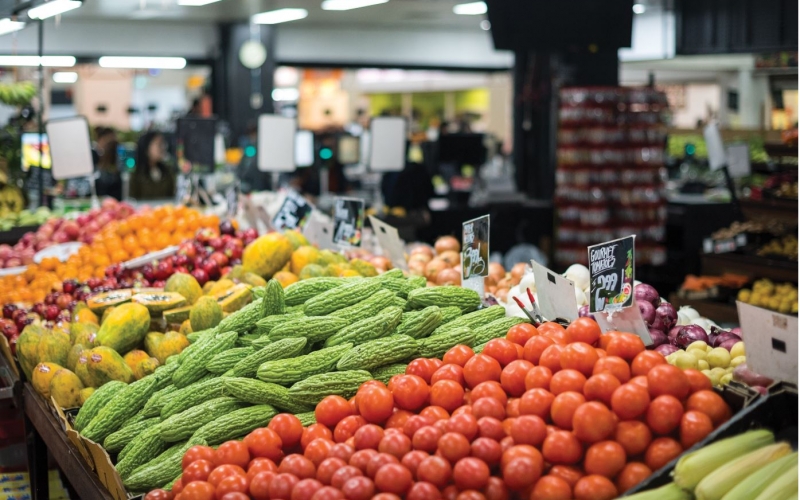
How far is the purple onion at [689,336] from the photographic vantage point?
248cm

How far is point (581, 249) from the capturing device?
27.6 feet

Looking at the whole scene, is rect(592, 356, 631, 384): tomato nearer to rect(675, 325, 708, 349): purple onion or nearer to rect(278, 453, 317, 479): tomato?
rect(675, 325, 708, 349): purple onion

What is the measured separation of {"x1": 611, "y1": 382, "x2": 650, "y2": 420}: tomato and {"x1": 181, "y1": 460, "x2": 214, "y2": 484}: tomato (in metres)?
0.94

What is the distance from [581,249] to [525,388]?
644 centimetres

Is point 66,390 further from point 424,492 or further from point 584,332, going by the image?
point 584,332

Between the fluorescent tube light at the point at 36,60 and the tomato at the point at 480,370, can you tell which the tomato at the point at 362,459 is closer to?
the tomato at the point at 480,370

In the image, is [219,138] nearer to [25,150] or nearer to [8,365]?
[25,150]

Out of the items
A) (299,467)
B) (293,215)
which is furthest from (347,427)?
(293,215)

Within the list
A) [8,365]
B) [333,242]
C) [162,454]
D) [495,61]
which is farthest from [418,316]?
[495,61]

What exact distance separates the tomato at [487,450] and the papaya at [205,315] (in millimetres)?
1414

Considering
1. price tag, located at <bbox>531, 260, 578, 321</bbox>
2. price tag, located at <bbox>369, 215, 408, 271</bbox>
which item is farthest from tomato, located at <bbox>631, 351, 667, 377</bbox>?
price tag, located at <bbox>369, 215, 408, 271</bbox>

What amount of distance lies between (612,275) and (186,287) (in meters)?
1.81

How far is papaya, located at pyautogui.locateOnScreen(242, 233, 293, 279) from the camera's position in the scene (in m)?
3.72

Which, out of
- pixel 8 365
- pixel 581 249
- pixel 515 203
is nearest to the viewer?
pixel 8 365
